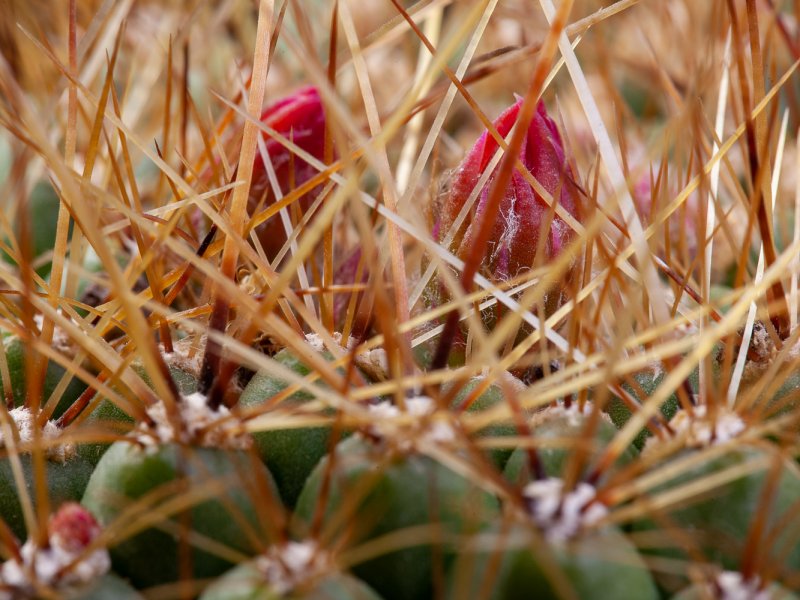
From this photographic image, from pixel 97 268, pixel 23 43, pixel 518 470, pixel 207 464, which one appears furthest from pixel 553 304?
pixel 23 43

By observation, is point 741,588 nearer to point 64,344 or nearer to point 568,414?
point 568,414

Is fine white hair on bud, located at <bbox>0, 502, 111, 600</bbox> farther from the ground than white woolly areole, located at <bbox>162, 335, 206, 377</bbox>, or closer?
farther from the ground

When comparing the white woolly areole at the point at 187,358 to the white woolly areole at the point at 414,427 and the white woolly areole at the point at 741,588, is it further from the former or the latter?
the white woolly areole at the point at 741,588

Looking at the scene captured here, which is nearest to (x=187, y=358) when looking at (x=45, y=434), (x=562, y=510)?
(x=45, y=434)

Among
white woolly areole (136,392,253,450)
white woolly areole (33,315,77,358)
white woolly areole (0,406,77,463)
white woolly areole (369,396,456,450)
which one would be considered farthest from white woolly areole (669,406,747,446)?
white woolly areole (33,315,77,358)

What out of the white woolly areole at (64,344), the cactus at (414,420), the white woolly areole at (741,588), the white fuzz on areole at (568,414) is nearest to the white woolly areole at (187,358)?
the cactus at (414,420)

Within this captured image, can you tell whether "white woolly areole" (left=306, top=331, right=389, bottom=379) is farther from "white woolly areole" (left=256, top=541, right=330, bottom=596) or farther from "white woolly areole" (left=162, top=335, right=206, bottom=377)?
"white woolly areole" (left=256, top=541, right=330, bottom=596)
